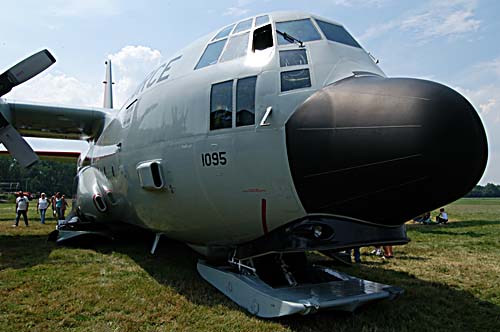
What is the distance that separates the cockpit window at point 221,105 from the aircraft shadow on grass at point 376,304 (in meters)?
2.38

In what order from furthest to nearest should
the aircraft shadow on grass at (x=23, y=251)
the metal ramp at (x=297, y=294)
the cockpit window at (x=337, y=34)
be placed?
1. the aircraft shadow on grass at (x=23, y=251)
2. the cockpit window at (x=337, y=34)
3. the metal ramp at (x=297, y=294)

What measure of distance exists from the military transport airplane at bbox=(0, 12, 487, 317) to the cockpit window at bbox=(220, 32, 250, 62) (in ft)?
0.06

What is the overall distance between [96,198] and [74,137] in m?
5.46

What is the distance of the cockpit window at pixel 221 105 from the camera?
16.9 ft

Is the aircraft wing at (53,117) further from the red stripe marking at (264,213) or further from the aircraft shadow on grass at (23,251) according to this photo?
the red stripe marking at (264,213)

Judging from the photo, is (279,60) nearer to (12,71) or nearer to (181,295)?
(181,295)

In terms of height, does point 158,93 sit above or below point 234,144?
above

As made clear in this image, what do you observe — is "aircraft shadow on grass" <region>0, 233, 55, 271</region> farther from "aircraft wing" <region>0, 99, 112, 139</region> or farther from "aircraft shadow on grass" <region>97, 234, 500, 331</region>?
"aircraft wing" <region>0, 99, 112, 139</region>

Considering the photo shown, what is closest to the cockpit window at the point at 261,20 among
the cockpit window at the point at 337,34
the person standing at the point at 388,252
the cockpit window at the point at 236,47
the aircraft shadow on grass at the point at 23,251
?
the cockpit window at the point at 236,47

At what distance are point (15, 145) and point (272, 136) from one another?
8179 mm

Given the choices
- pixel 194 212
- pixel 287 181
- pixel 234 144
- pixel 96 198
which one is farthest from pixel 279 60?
pixel 96 198

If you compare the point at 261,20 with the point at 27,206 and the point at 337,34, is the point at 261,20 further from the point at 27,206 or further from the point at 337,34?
the point at 27,206

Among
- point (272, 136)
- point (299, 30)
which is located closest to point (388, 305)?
point (272, 136)

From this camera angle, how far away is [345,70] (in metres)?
4.91
